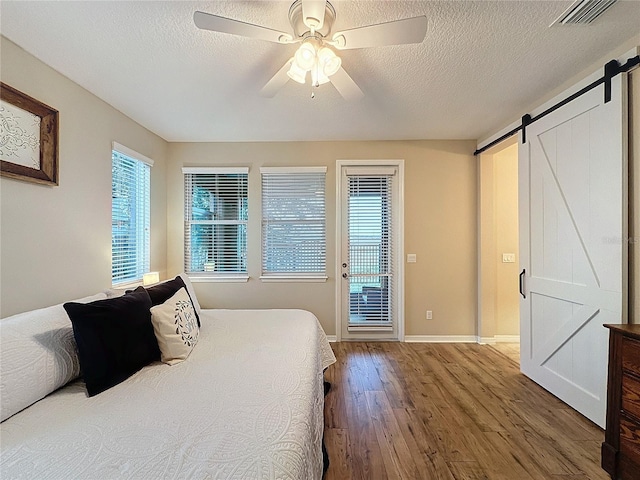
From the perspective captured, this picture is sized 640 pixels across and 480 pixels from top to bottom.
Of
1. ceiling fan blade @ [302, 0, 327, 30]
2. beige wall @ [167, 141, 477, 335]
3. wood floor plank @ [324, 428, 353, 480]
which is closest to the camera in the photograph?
ceiling fan blade @ [302, 0, 327, 30]

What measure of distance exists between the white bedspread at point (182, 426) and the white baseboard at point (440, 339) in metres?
2.51

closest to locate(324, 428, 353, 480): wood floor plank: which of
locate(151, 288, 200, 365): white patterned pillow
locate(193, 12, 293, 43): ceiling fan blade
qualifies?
locate(151, 288, 200, 365): white patterned pillow

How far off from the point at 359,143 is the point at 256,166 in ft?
4.65

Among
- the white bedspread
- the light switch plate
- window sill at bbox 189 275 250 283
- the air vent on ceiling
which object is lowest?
the white bedspread

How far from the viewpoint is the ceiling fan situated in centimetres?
136

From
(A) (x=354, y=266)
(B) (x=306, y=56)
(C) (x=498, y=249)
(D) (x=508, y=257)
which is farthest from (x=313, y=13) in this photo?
(D) (x=508, y=257)

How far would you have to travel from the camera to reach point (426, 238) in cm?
374

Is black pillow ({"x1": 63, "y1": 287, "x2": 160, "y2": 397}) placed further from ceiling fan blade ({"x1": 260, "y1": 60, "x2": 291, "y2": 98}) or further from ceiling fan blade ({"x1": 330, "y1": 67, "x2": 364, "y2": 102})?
ceiling fan blade ({"x1": 330, "y1": 67, "x2": 364, "y2": 102})

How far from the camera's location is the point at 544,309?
2.56 m

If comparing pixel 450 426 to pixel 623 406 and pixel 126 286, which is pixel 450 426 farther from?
pixel 126 286

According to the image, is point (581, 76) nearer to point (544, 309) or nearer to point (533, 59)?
point (533, 59)

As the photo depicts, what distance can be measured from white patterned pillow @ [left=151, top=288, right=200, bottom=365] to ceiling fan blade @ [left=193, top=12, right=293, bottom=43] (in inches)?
62.0

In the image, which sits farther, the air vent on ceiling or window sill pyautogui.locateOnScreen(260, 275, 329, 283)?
window sill pyautogui.locateOnScreen(260, 275, 329, 283)

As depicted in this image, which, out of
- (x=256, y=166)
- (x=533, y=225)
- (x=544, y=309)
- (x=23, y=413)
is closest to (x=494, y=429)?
(x=544, y=309)
